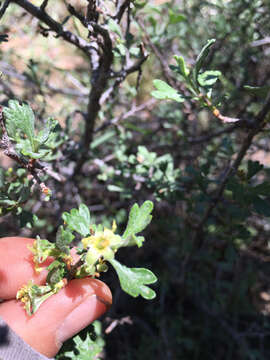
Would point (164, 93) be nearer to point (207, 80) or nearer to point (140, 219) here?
point (207, 80)

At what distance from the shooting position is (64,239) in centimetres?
92

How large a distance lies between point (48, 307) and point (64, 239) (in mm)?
248

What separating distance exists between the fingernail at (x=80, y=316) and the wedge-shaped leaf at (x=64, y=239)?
0.64 ft

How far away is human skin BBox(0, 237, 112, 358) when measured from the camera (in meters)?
0.99

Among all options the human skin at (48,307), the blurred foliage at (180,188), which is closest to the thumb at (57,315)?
the human skin at (48,307)

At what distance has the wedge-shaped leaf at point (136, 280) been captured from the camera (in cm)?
85

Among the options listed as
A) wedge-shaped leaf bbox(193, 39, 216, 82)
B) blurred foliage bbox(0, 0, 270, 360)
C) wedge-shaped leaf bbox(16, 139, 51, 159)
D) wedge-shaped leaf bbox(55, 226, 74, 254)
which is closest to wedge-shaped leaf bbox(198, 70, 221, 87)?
wedge-shaped leaf bbox(193, 39, 216, 82)

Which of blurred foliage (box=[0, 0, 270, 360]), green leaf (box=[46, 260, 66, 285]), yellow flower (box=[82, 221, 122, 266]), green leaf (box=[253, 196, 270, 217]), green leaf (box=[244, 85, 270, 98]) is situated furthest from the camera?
blurred foliage (box=[0, 0, 270, 360])

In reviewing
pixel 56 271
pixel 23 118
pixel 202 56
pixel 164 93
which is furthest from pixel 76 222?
pixel 202 56

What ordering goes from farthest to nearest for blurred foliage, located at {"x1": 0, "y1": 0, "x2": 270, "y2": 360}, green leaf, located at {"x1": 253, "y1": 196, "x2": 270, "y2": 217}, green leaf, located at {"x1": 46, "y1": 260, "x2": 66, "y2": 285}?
blurred foliage, located at {"x1": 0, "y1": 0, "x2": 270, "y2": 360}, green leaf, located at {"x1": 253, "y1": 196, "x2": 270, "y2": 217}, green leaf, located at {"x1": 46, "y1": 260, "x2": 66, "y2": 285}

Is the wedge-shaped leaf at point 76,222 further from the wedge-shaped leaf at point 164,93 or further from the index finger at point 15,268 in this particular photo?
the wedge-shaped leaf at point 164,93

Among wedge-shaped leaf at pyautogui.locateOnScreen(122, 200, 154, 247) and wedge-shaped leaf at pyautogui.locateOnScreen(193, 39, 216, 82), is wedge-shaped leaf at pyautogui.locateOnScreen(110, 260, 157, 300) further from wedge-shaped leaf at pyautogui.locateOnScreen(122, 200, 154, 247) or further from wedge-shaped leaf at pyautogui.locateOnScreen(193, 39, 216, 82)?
wedge-shaped leaf at pyautogui.locateOnScreen(193, 39, 216, 82)

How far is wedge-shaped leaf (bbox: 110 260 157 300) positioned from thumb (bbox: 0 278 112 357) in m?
0.19

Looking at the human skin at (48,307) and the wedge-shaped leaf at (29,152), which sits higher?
the wedge-shaped leaf at (29,152)
